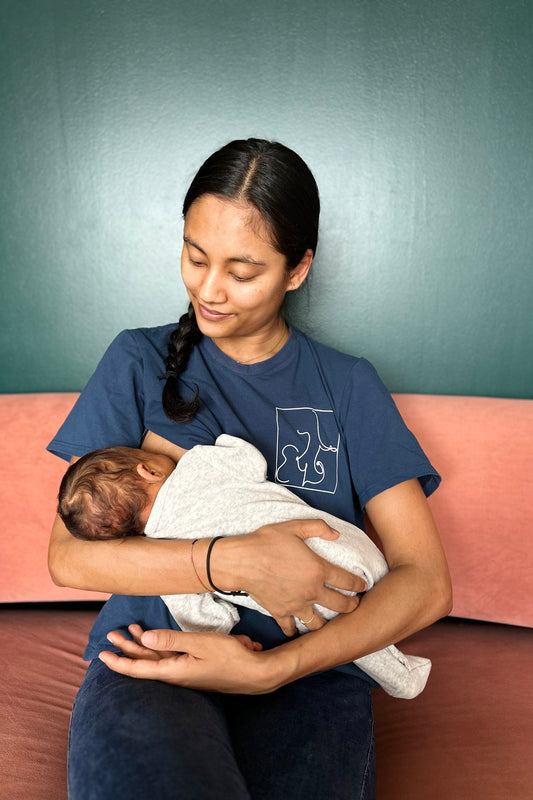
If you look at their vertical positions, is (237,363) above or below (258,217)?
below

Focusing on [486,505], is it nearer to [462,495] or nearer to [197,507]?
[462,495]

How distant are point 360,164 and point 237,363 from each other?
81cm

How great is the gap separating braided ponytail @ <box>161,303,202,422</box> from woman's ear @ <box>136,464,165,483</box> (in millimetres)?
130

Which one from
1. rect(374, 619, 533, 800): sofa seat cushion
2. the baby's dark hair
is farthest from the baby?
rect(374, 619, 533, 800): sofa seat cushion

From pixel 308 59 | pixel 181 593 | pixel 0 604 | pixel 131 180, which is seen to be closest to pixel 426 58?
pixel 308 59

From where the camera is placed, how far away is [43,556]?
1828mm

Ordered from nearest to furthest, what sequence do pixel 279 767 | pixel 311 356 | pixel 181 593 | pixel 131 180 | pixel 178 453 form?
pixel 279 767
pixel 181 593
pixel 178 453
pixel 311 356
pixel 131 180

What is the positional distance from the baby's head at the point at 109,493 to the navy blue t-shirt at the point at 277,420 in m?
0.13

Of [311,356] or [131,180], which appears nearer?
[311,356]

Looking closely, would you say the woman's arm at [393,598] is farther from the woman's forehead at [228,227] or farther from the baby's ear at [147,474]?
the woman's forehead at [228,227]

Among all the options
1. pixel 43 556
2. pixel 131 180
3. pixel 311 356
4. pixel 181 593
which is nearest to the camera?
pixel 181 593

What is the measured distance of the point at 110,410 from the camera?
141 centimetres

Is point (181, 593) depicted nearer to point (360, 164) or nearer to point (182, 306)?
point (182, 306)

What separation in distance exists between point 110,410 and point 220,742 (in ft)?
2.27
